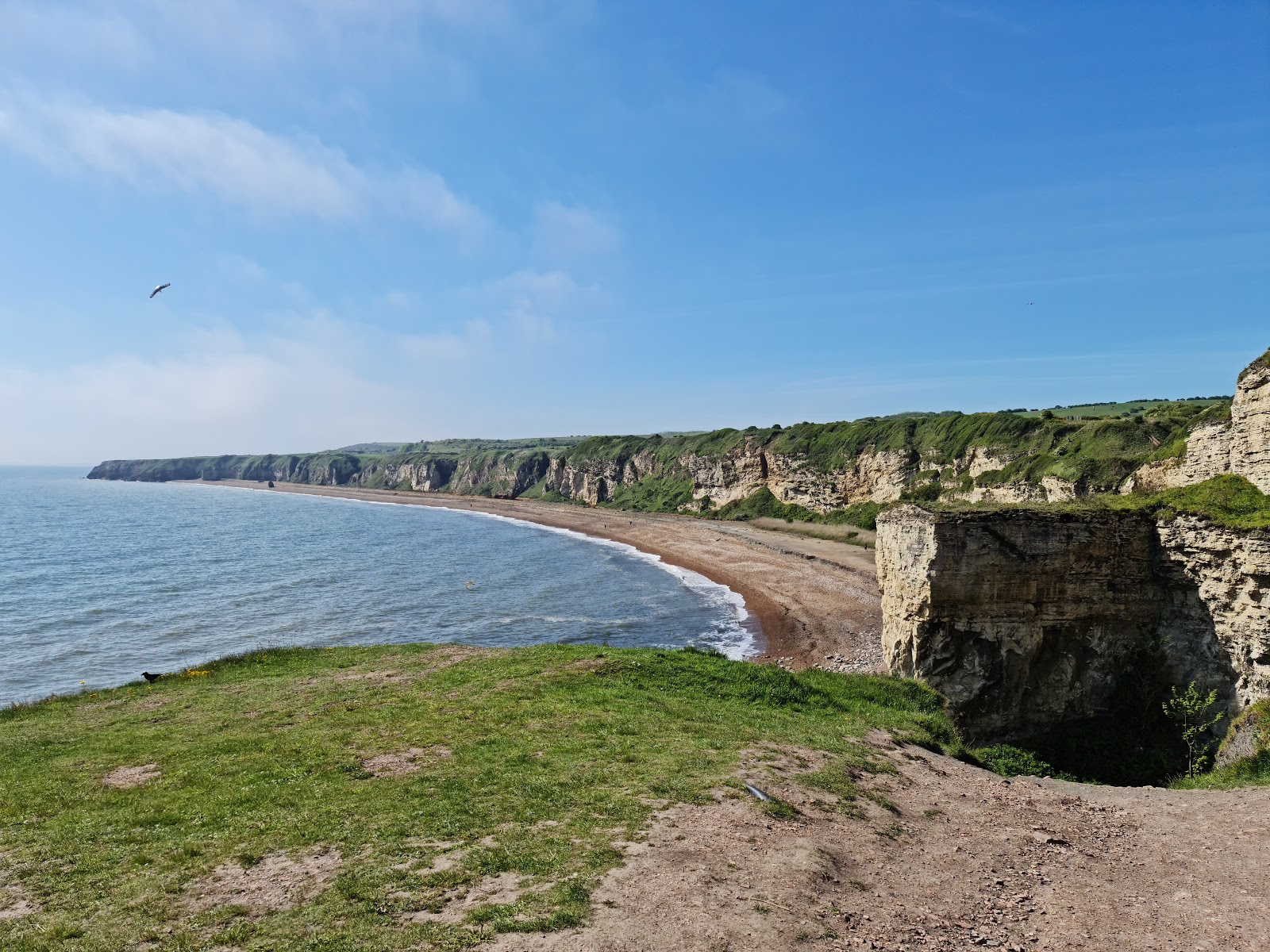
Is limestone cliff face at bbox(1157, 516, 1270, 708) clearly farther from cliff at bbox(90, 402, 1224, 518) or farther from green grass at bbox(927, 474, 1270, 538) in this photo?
cliff at bbox(90, 402, 1224, 518)

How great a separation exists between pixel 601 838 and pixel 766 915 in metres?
2.96

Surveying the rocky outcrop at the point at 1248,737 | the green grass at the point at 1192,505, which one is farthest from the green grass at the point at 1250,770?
the green grass at the point at 1192,505

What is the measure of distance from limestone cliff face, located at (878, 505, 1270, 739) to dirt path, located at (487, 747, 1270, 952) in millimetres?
9431

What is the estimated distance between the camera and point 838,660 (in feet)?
117

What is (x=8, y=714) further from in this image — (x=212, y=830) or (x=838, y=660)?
(x=838, y=660)

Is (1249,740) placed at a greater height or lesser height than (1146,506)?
lesser

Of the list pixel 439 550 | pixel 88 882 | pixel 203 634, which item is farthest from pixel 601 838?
pixel 439 550

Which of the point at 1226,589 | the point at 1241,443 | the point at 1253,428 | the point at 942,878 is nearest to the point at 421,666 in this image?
the point at 942,878

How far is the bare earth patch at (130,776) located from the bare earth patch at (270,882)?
5807 mm

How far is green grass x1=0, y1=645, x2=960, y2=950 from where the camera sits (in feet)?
26.6

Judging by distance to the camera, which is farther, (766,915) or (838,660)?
(838,660)

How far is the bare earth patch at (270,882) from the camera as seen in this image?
842 cm

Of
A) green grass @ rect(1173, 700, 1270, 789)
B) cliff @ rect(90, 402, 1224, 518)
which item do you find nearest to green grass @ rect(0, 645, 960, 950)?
green grass @ rect(1173, 700, 1270, 789)

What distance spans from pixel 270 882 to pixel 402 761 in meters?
4.91
